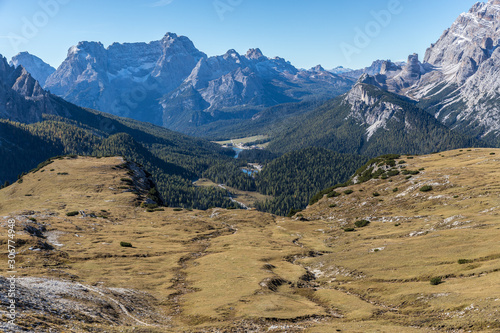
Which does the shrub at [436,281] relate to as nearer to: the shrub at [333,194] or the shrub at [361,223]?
the shrub at [361,223]

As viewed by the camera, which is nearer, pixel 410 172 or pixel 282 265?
pixel 282 265

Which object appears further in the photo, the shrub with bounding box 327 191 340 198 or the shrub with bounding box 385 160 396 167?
the shrub with bounding box 385 160 396 167

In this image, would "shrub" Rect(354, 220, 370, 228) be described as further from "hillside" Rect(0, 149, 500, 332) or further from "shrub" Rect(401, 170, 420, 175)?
"shrub" Rect(401, 170, 420, 175)

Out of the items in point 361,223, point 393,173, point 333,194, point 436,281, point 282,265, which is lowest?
point 282,265

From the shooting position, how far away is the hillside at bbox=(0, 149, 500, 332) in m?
30.3

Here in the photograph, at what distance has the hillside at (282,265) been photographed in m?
30.3

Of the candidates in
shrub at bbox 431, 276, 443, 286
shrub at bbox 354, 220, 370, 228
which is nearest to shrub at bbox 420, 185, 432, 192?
shrub at bbox 354, 220, 370, 228

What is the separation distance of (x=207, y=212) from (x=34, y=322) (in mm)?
88251

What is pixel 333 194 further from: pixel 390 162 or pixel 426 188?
pixel 426 188

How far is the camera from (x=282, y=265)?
55.9m

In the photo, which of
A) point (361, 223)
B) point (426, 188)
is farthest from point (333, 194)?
point (426, 188)

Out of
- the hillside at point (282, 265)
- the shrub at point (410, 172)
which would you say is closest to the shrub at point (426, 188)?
the hillside at point (282, 265)

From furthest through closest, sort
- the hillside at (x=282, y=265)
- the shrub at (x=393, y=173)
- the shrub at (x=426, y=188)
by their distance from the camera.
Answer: the shrub at (x=393, y=173)
the shrub at (x=426, y=188)
the hillside at (x=282, y=265)

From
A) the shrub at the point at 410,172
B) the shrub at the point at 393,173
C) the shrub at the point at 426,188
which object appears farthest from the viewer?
the shrub at the point at 393,173
